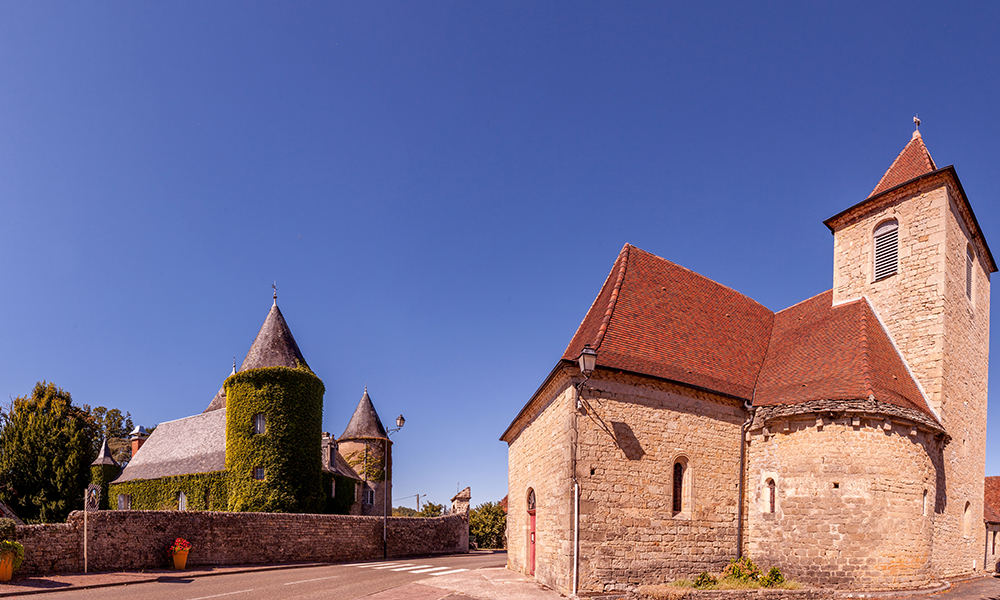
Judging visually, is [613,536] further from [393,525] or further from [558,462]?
[393,525]

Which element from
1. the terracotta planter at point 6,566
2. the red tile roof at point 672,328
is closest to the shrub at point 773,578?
the red tile roof at point 672,328

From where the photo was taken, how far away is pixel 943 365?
15.2 metres

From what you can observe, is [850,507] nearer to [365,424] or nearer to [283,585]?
[283,585]

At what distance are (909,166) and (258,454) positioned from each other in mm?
25677

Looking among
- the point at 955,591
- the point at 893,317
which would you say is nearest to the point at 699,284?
the point at 893,317

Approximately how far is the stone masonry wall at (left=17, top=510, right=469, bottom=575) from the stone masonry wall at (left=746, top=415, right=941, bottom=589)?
14705 mm

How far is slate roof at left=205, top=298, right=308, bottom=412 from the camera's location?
2812 centimetres

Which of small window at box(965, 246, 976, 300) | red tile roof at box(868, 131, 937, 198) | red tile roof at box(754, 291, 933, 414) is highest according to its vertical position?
red tile roof at box(868, 131, 937, 198)

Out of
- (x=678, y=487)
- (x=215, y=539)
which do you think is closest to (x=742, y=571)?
(x=678, y=487)

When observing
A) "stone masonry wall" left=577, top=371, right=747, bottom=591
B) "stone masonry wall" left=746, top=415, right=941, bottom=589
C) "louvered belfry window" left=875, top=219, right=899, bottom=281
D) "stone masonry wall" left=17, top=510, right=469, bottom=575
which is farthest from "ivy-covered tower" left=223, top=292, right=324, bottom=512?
"louvered belfry window" left=875, top=219, right=899, bottom=281

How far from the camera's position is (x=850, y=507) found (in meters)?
12.5

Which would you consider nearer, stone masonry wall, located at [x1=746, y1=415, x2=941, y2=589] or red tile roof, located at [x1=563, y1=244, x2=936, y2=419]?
stone masonry wall, located at [x1=746, y1=415, x2=941, y2=589]

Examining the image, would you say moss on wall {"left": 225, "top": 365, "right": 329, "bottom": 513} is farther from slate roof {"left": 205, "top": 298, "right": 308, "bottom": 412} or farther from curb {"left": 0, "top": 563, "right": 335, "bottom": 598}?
curb {"left": 0, "top": 563, "right": 335, "bottom": 598}

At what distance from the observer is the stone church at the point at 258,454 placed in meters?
25.7
